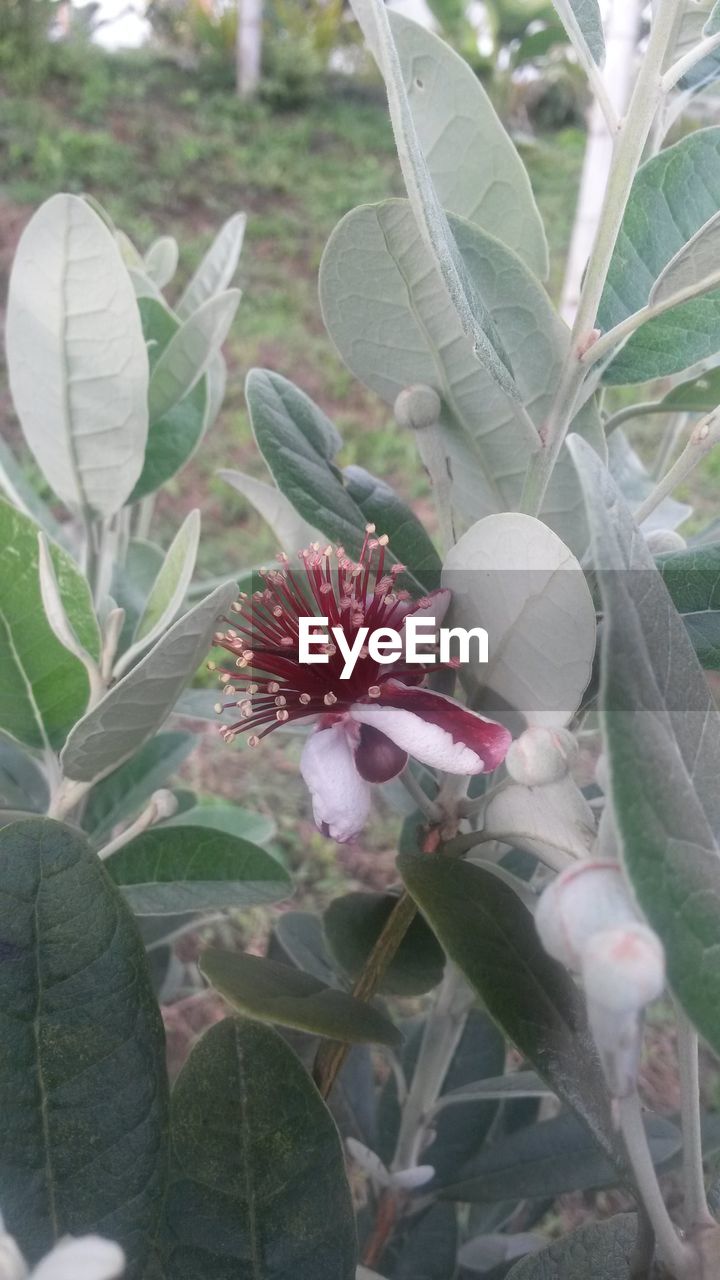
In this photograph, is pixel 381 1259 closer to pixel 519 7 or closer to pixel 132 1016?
pixel 132 1016

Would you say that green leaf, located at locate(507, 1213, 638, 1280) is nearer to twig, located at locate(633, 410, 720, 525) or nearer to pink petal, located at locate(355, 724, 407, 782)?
pink petal, located at locate(355, 724, 407, 782)

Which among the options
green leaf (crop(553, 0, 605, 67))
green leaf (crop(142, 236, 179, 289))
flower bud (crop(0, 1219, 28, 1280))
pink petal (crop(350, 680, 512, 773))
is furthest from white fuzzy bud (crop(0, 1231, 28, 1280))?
green leaf (crop(142, 236, 179, 289))

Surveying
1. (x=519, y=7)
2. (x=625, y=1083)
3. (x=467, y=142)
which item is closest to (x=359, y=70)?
(x=519, y=7)

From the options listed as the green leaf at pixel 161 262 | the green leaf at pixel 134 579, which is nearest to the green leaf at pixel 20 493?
the green leaf at pixel 134 579

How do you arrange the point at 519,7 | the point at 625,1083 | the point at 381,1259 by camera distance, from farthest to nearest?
the point at 519,7
the point at 381,1259
the point at 625,1083

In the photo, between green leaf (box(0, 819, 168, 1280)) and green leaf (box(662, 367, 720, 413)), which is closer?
green leaf (box(0, 819, 168, 1280))

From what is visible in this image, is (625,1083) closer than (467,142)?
Yes

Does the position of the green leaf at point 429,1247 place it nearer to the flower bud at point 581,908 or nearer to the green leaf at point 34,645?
the green leaf at point 34,645
